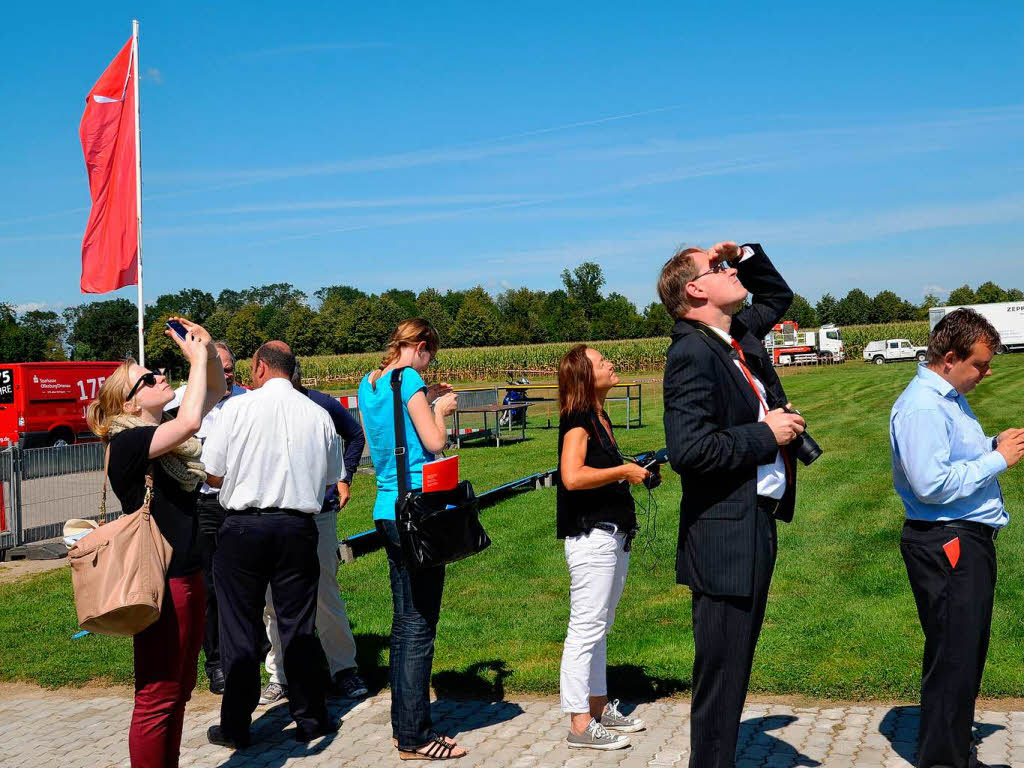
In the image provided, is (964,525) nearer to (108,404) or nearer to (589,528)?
(589,528)

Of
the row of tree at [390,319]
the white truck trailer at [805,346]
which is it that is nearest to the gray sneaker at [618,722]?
the white truck trailer at [805,346]

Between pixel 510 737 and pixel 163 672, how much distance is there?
186 centimetres

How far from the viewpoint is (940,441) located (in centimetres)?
392

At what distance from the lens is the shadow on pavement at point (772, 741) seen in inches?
177

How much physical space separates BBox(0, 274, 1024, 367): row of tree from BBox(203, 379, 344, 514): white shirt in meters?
80.9

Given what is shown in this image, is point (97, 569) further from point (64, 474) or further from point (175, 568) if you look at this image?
point (64, 474)

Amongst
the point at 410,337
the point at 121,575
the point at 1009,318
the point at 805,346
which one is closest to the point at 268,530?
the point at 121,575

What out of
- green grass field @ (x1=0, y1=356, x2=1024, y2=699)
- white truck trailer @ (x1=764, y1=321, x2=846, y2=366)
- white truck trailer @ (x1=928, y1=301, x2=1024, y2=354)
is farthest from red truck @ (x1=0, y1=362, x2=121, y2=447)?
white truck trailer @ (x1=928, y1=301, x2=1024, y2=354)

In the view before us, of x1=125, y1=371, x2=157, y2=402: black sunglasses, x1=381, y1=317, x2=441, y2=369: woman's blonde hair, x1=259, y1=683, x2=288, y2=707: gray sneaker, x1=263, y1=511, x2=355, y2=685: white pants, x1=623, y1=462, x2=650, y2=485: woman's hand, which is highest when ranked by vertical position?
x1=381, y1=317, x2=441, y2=369: woman's blonde hair

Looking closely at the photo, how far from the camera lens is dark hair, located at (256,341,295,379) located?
16.7ft

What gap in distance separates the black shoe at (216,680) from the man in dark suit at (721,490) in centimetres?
361

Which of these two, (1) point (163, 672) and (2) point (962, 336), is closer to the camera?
(2) point (962, 336)

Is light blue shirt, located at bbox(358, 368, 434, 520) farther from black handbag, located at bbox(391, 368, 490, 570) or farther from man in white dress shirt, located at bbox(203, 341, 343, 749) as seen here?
man in white dress shirt, located at bbox(203, 341, 343, 749)

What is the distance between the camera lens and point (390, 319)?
115125 millimetres
